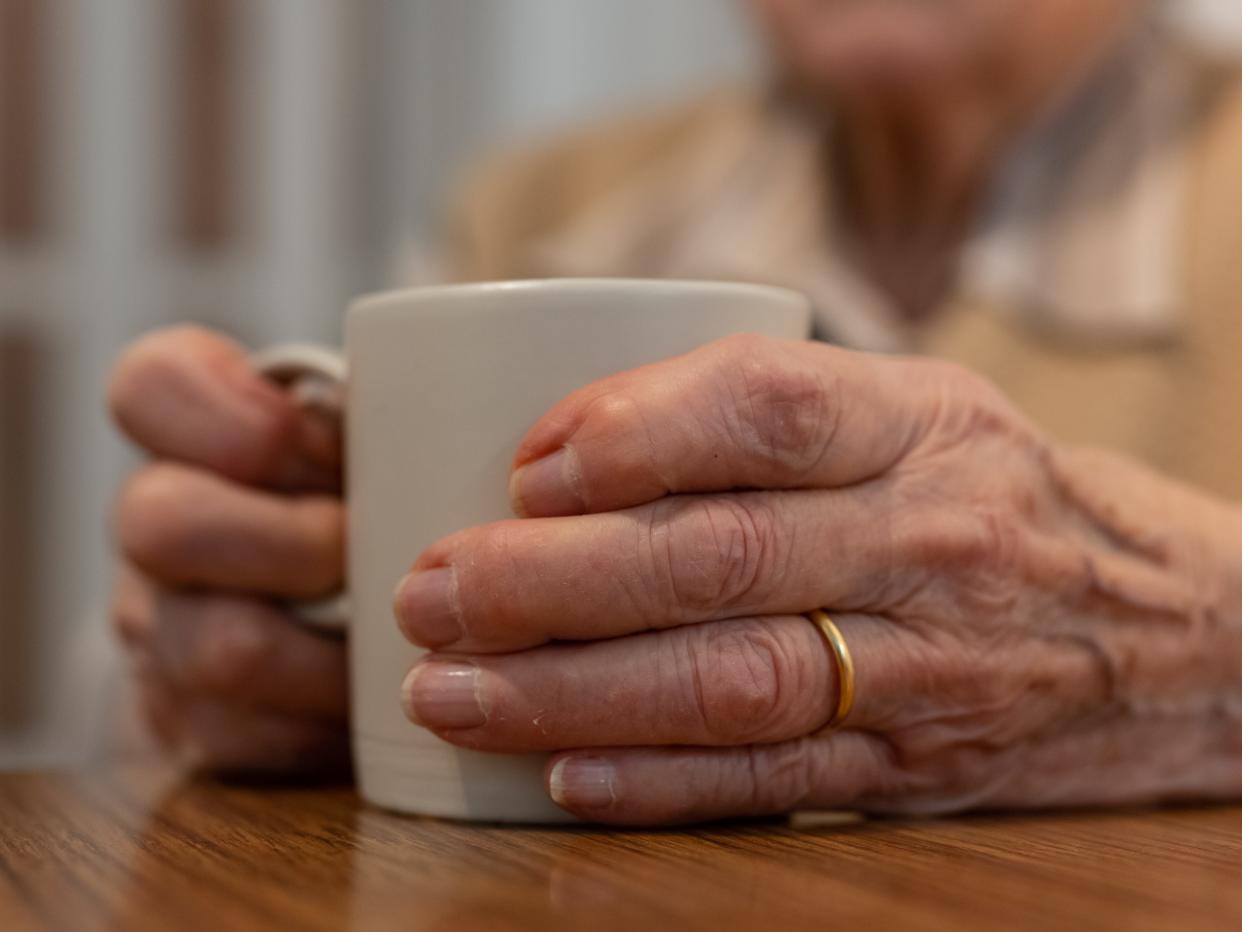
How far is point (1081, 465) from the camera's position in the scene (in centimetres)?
53

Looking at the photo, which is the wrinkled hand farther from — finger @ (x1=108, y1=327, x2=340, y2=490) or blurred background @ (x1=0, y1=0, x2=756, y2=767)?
blurred background @ (x1=0, y1=0, x2=756, y2=767)

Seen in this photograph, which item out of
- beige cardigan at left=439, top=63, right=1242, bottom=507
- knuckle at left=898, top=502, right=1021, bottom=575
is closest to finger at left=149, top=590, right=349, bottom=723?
knuckle at left=898, top=502, right=1021, bottom=575

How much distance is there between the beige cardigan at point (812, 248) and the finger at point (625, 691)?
2.03ft

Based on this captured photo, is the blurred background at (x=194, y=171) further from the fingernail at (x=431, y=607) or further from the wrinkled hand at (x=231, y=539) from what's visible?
the fingernail at (x=431, y=607)

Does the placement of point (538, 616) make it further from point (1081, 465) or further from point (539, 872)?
point (1081, 465)

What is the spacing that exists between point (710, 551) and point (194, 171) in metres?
1.46

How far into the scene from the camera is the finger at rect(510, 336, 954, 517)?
408 millimetres

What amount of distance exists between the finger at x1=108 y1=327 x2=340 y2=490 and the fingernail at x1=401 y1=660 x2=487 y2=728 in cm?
17

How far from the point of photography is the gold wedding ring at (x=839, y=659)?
0.44 metres

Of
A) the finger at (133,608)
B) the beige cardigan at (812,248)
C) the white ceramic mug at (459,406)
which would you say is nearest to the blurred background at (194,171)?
the beige cardigan at (812,248)

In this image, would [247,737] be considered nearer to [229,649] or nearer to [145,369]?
[229,649]

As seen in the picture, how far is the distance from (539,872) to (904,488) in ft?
0.63

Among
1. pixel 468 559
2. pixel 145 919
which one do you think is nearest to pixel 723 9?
pixel 468 559

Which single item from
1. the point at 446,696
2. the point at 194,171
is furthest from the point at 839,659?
the point at 194,171
